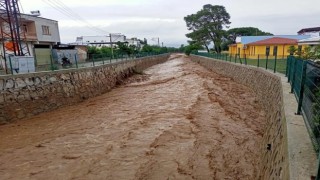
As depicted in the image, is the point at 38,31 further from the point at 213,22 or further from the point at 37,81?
the point at 213,22

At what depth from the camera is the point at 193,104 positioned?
506 inches

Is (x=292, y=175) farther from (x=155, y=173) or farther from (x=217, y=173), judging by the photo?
(x=155, y=173)

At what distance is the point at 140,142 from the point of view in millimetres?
7965

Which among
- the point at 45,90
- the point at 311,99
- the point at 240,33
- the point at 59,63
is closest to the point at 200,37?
the point at 240,33

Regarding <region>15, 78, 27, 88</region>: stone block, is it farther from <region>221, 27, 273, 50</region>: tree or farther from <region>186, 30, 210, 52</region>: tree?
<region>221, 27, 273, 50</region>: tree

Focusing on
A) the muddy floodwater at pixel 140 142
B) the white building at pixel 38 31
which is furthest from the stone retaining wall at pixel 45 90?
the white building at pixel 38 31

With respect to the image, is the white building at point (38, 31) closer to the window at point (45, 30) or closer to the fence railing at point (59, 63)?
the window at point (45, 30)

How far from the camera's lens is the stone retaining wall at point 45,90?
11.2 meters

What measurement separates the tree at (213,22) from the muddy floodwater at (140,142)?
51284 millimetres

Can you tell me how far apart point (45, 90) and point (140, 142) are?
7.61 meters

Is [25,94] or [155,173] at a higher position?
[25,94]

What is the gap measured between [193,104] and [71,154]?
7.10 metres

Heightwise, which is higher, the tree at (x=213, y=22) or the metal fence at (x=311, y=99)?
the tree at (x=213, y=22)

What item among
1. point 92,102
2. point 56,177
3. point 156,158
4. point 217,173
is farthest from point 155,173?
point 92,102
